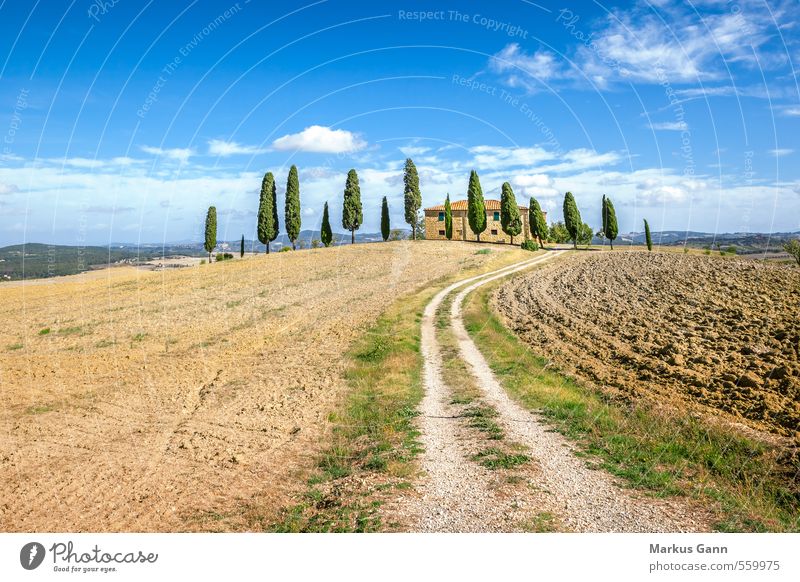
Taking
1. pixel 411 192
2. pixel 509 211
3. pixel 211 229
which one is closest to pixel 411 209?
pixel 411 192

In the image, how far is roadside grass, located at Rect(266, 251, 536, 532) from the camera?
9.89m

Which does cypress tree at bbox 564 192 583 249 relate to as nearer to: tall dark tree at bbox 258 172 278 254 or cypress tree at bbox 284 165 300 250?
cypress tree at bbox 284 165 300 250

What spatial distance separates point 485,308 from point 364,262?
1350 inches

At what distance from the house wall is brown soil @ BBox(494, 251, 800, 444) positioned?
50.5 meters

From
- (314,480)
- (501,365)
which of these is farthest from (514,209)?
(314,480)

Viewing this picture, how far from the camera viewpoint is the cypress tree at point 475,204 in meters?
85.4
